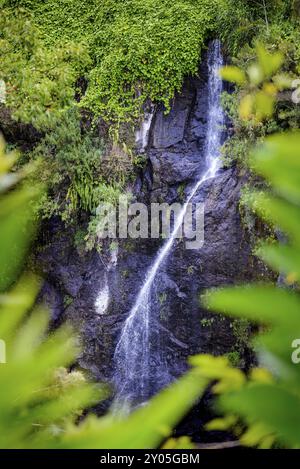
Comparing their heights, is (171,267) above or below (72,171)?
below

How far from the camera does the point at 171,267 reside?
669cm

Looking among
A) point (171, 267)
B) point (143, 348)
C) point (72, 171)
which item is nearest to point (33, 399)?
point (171, 267)

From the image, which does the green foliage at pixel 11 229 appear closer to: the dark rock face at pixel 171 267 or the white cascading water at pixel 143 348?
the dark rock face at pixel 171 267

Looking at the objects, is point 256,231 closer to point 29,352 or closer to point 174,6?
point 174,6

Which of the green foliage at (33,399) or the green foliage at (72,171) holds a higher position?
the green foliage at (72,171)

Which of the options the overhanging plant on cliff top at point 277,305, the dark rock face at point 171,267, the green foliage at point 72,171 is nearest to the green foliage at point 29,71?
the green foliage at point 72,171

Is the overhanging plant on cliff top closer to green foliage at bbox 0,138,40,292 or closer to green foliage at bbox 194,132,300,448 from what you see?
green foliage at bbox 194,132,300,448

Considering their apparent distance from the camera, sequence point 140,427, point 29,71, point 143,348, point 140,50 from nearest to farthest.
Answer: point 140,427 < point 29,71 < point 143,348 < point 140,50

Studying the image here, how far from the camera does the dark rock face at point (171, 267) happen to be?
20.7 ft

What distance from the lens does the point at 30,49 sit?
407 centimetres

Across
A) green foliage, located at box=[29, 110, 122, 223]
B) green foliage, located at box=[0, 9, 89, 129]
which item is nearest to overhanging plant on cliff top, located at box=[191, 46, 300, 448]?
green foliage, located at box=[0, 9, 89, 129]

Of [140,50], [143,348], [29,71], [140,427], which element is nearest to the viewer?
[140,427]

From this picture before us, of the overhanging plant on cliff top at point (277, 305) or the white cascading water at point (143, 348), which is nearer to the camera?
the overhanging plant on cliff top at point (277, 305)

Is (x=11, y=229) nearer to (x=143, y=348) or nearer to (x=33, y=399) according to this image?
(x=33, y=399)
